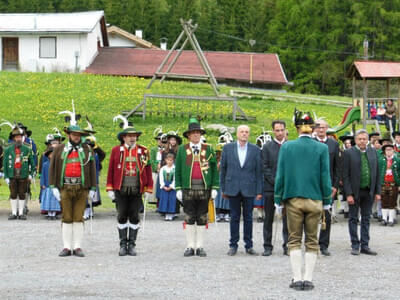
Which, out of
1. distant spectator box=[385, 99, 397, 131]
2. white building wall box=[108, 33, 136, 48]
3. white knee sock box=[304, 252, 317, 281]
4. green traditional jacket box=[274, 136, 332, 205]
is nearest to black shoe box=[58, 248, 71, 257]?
green traditional jacket box=[274, 136, 332, 205]

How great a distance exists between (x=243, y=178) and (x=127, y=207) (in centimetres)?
182

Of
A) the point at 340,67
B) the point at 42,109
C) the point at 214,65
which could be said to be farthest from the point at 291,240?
the point at 340,67

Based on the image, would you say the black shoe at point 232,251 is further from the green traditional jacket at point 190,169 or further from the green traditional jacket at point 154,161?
the green traditional jacket at point 154,161

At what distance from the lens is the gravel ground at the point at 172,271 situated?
30.0ft

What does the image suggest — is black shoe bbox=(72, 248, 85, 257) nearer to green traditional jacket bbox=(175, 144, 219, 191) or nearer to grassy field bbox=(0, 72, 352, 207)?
green traditional jacket bbox=(175, 144, 219, 191)

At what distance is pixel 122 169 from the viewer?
12.2 metres

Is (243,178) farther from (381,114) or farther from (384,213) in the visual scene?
(381,114)

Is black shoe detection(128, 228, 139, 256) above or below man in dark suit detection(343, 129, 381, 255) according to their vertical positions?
below

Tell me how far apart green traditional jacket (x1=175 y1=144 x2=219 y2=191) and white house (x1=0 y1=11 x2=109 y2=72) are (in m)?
40.0

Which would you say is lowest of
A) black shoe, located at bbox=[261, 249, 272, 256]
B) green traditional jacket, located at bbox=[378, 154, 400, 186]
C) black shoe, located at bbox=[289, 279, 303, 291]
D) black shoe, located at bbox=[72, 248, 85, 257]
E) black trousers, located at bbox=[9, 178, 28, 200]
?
black shoe, located at bbox=[261, 249, 272, 256]

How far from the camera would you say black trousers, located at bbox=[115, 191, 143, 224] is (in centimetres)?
1230

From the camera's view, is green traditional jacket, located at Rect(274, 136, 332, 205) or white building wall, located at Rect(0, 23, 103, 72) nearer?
green traditional jacket, located at Rect(274, 136, 332, 205)

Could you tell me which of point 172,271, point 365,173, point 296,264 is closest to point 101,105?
point 365,173

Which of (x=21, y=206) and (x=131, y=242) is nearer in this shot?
(x=131, y=242)
